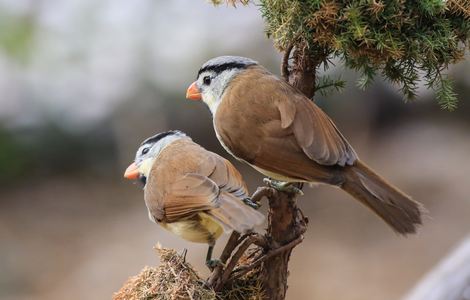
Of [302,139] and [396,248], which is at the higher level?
[302,139]

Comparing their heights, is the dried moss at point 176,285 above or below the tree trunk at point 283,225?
below

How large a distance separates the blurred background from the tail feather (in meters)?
3.84

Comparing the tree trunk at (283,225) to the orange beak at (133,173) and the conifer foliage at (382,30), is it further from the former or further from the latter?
the orange beak at (133,173)

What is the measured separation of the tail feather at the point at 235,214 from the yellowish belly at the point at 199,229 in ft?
0.32

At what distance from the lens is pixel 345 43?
226cm

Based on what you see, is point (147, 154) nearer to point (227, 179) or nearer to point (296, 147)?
point (227, 179)

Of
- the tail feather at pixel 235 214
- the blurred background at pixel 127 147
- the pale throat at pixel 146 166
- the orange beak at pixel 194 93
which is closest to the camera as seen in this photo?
the tail feather at pixel 235 214

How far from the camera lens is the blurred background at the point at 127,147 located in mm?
6254

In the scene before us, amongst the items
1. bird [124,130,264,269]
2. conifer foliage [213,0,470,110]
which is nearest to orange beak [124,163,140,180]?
bird [124,130,264,269]

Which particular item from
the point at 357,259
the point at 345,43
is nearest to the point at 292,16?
the point at 345,43

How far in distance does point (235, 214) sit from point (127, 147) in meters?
4.47

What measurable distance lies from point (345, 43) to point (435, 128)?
16.5 feet

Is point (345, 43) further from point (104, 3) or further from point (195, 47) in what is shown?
point (104, 3)

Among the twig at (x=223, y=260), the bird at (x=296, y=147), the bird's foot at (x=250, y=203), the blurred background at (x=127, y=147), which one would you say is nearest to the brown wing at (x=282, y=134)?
the bird at (x=296, y=147)
